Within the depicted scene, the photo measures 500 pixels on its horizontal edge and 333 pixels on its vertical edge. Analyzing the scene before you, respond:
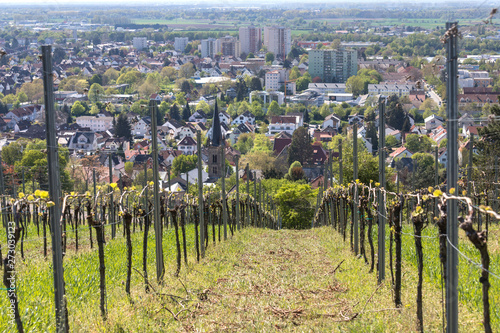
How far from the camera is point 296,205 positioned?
38.2 m

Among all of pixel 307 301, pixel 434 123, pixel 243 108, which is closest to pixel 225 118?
pixel 243 108

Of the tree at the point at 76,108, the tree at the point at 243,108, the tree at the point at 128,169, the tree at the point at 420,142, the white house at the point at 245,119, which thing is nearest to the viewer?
the tree at the point at 420,142

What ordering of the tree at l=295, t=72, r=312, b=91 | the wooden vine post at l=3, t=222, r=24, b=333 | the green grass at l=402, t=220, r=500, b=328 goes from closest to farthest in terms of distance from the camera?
the wooden vine post at l=3, t=222, r=24, b=333
the green grass at l=402, t=220, r=500, b=328
the tree at l=295, t=72, r=312, b=91

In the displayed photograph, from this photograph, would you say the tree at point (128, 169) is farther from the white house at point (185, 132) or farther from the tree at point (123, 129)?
the white house at point (185, 132)

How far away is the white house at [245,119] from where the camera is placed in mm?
119306

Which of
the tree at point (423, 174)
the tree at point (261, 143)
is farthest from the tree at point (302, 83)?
the tree at point (423, 174)

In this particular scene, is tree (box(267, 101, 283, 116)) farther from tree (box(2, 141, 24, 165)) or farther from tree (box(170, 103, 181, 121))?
tree (box(2, 141, 24, 165))

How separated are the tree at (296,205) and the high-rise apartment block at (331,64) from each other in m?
146

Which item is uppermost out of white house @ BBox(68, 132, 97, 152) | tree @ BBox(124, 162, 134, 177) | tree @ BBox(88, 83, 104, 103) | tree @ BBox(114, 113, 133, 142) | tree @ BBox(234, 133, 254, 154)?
tree @ BBox(88, 83, 104, 103)

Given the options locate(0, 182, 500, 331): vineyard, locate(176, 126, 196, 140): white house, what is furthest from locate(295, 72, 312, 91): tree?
locate(0, 182, 500, 331): vineyard

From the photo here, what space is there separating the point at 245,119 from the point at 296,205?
82.4m

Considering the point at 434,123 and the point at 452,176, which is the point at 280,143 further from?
the point at 452,176

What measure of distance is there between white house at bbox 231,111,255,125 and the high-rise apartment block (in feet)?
217

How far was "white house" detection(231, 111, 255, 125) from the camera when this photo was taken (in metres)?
119
